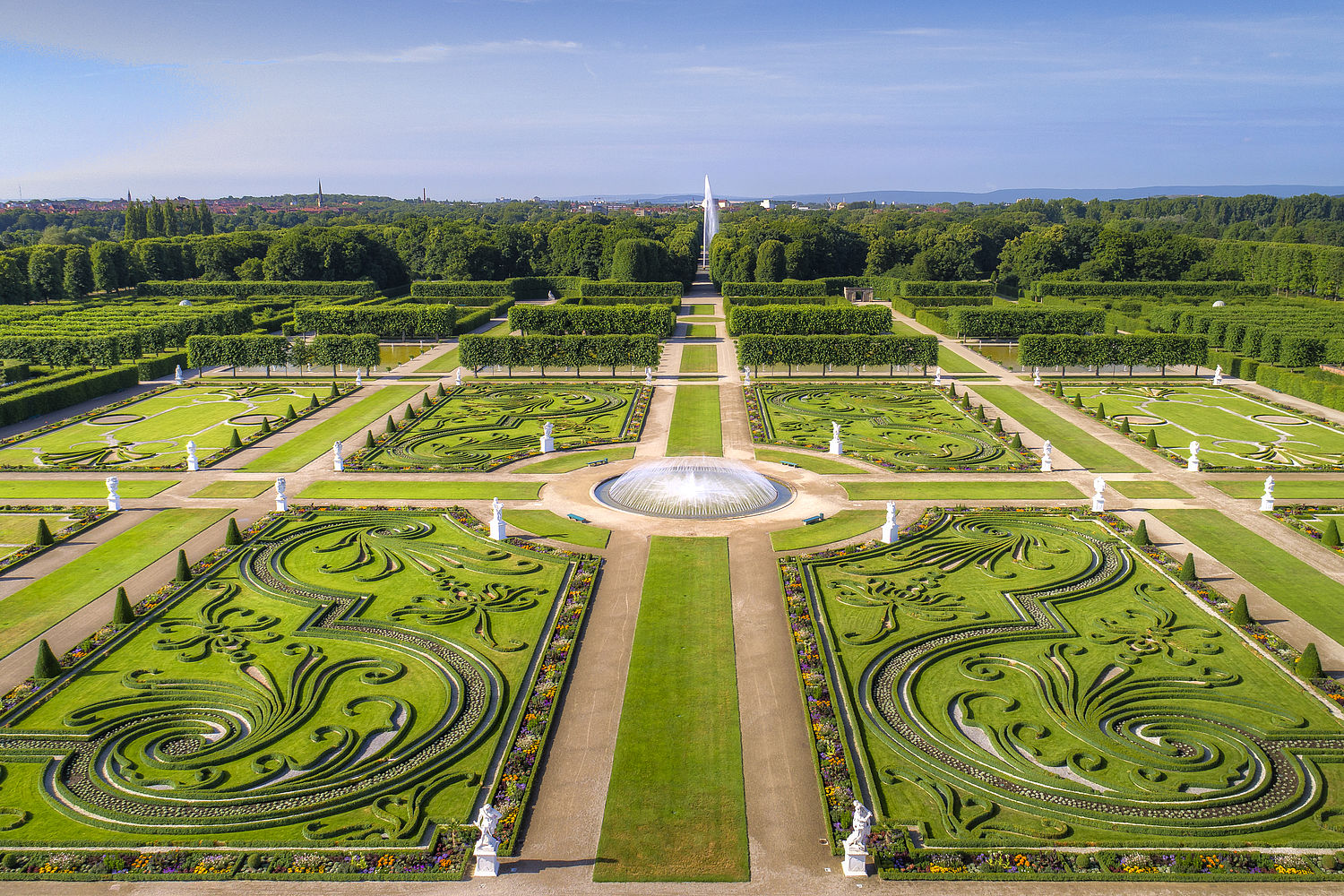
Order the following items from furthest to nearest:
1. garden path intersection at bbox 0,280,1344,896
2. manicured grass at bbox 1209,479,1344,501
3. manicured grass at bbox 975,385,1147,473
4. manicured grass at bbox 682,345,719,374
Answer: manicured grass at bbox 682,345,719,374 → manicured grass at bbox 975,385,1147,473 → manicured grass at bbox 1209,479,1344,501 → garden path intersection at bbox 0,280,1344,896

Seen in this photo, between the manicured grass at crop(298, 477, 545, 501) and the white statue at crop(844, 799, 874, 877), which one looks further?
the manicured grass at crop(298, 477, 545, 501)

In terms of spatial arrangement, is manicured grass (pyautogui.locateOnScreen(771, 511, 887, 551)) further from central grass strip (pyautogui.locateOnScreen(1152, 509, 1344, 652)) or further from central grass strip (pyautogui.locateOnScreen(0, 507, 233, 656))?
central grass strip (pyautogui.locateOnScreen(0, 507, 233, 656))

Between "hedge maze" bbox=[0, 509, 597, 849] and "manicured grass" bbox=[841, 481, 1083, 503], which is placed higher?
"manicured grass" bbox=[841, 481, 1083, 503]

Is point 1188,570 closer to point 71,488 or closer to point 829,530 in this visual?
point 829,530

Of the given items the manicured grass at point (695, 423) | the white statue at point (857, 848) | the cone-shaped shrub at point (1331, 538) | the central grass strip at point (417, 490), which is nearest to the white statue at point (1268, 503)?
the cone-shaped shrub at point (1331, 538)

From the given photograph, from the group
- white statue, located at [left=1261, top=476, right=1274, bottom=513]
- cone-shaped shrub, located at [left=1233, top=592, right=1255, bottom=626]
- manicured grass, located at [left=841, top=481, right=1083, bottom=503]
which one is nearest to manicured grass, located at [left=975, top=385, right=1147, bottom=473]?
manicured grass, located at [left=841, top=481, right=1083, bottom=503]

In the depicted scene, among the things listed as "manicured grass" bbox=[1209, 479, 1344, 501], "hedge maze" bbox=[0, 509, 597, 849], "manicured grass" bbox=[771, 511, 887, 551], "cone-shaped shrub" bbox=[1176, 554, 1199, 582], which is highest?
"manicured grass" bbox=[1209, 479, 1344, 501]
